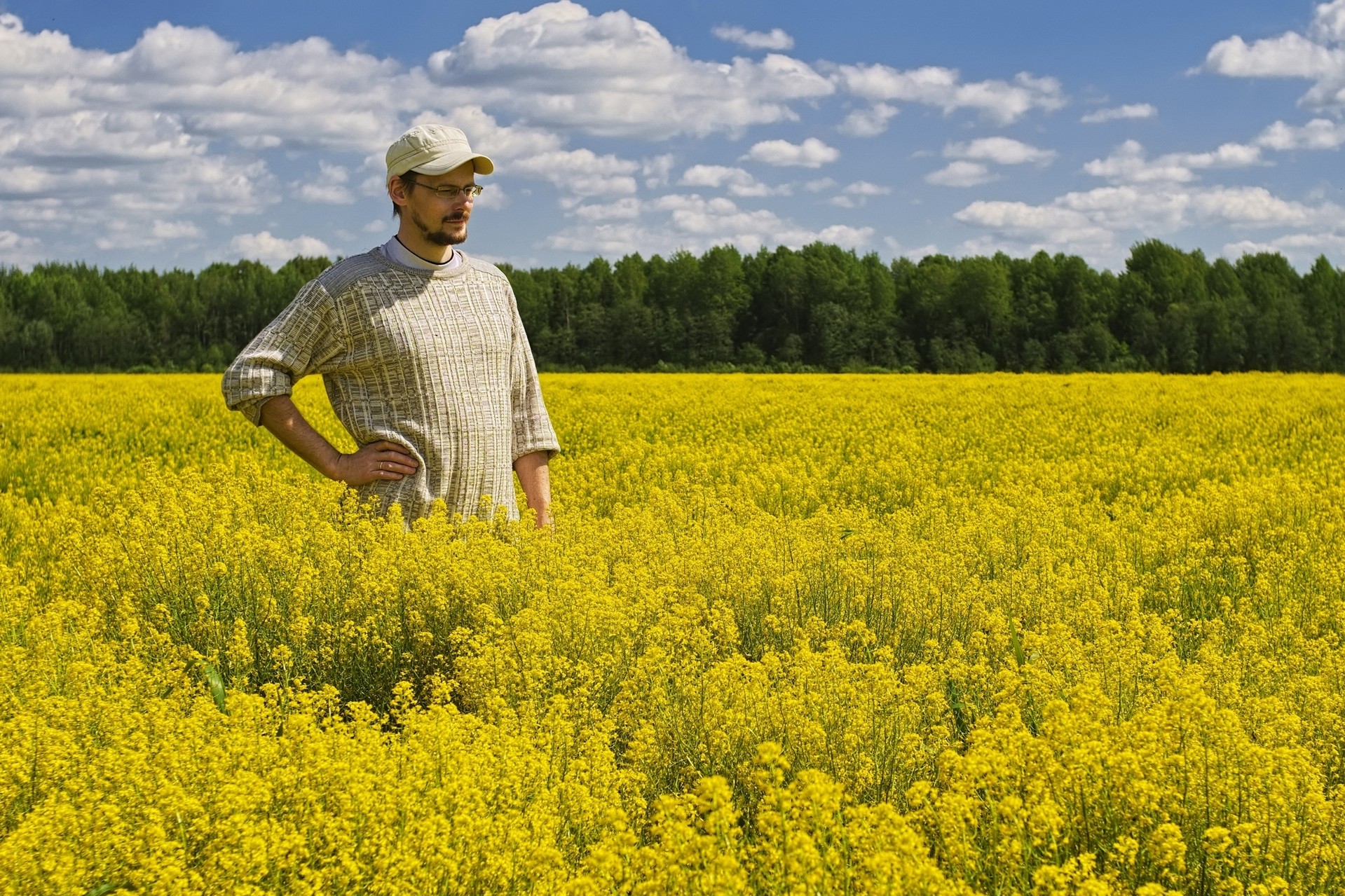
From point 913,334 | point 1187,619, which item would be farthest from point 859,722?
point 913,334

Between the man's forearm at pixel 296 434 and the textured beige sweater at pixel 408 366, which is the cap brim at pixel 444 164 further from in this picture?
the man's forearm at pixel 296 434

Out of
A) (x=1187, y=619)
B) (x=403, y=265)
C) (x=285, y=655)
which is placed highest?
(x=403, y=265)

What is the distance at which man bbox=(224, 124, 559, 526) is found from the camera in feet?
13.4

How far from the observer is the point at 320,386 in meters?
20.9

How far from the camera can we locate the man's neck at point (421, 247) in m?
4.14

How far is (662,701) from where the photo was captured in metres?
3.23

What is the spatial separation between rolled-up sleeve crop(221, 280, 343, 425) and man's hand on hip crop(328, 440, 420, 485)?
0.33 metres

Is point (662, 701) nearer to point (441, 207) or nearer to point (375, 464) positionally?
point (375, 464)

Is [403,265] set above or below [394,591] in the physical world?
above

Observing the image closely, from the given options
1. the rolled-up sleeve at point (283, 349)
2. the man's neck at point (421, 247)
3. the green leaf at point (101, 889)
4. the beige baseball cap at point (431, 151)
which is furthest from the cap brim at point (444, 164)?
the green leaf at point (101, 889)

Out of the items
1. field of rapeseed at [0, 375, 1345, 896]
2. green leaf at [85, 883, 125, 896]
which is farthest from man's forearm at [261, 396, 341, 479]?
green leaf at [85, 883, 125, 896]

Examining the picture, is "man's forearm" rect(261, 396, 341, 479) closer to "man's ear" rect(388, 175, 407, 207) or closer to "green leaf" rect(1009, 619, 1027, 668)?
"man's ear" rect(388, 175, 407, 207)

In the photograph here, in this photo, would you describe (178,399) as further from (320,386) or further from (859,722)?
(859,722)

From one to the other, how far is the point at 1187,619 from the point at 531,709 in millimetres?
3574
